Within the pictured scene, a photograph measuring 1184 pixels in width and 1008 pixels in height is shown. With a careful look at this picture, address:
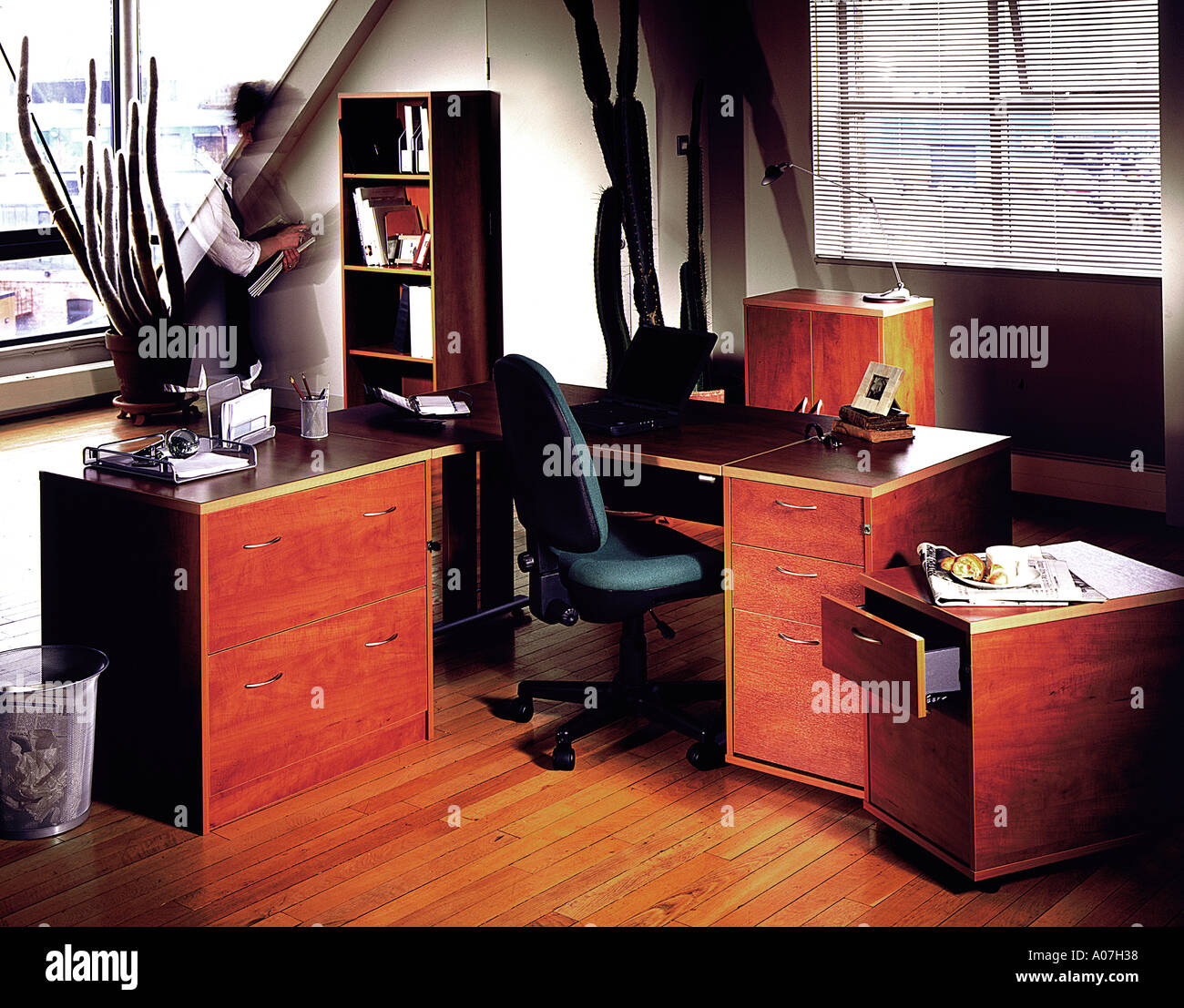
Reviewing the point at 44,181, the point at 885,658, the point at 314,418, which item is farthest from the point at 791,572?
the point at 44,181

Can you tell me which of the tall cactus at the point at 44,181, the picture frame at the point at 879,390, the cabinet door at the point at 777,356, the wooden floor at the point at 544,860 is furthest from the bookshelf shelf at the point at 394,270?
the picture frame at the point at 879,390

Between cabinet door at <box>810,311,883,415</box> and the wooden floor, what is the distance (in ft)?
8.32

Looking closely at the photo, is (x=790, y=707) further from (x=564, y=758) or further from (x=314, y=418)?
(x=314, y=418)

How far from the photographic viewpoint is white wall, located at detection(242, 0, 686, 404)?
6.95m

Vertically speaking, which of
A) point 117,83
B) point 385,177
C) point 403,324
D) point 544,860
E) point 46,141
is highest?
point 117,83

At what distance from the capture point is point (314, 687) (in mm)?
3498

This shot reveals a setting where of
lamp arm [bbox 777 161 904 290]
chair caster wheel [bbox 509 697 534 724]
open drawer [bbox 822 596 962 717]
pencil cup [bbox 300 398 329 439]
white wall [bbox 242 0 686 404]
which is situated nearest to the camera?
open drawer [bbox 822 596 962 717]

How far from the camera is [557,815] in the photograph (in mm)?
3400

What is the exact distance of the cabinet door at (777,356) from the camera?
6.12 meters

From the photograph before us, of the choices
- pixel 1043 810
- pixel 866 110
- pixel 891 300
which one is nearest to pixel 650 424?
pixel 1043 810

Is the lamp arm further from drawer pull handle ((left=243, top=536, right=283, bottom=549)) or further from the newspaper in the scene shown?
drawer pull handle ((left=243, top=536, right=283, bottom=549))

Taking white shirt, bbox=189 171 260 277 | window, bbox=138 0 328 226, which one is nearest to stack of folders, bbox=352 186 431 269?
white shirt, bbox=189 171 260 277

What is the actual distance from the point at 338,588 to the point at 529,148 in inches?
164
